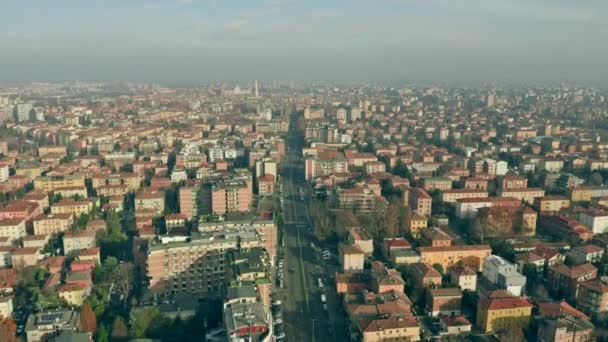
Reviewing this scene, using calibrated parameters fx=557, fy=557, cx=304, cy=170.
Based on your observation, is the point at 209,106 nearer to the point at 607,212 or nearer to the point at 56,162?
the point at 56,162

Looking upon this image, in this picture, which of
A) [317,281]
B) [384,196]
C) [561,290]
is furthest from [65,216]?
[561,290]

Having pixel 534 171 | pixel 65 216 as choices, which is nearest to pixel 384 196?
pixel 534 171

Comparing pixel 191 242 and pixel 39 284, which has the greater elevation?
pixel 191 242

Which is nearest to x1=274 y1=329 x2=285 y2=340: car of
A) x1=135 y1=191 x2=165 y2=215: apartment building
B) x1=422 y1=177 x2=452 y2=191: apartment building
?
x1=135 y1=191 x2=165 y2=215: apartment building

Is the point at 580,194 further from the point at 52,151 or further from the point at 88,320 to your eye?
the point at 52,151

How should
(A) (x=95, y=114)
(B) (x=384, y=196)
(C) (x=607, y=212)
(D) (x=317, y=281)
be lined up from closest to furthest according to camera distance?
1. (D) (x=317, y=281)
2. (C) (x=607, y=212)
3. (B) (x=384, y=196)
4. (A) (x=95, y=114)

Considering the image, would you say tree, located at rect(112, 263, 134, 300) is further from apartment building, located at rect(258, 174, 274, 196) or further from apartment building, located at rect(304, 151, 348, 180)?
apartment building, located at rect(304, 151, 348, 180)

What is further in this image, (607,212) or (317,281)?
(607,212)

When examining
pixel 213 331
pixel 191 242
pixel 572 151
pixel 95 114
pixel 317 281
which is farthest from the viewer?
pixel 95 114
